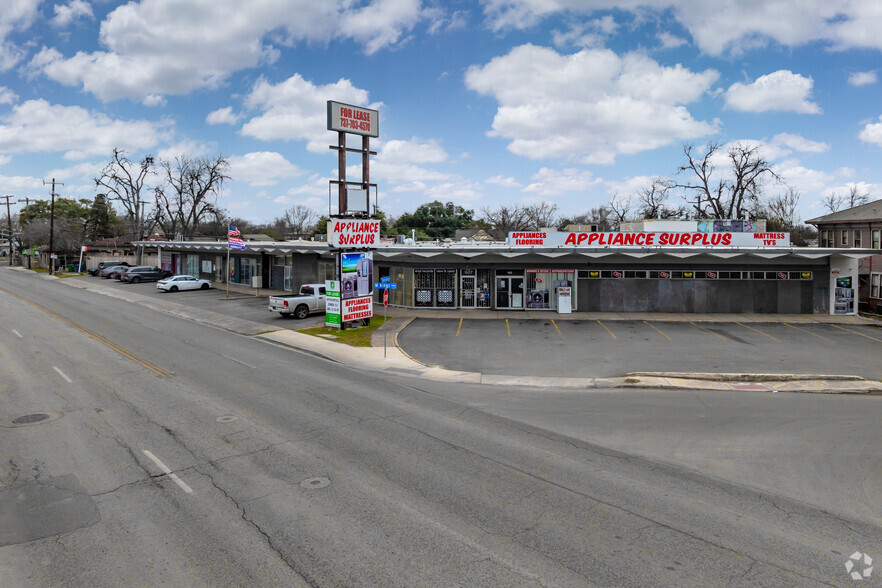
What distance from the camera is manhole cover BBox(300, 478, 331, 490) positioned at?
8273mm

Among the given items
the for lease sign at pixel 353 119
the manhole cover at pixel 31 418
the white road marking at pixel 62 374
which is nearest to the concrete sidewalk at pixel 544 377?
the white road marking at pixel 62 374

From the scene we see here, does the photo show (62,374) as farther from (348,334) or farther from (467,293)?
(467,293)

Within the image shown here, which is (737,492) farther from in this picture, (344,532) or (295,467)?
(295,467)

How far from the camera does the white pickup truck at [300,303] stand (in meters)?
29.2

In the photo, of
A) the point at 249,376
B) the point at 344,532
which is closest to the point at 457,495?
the point at 344,532

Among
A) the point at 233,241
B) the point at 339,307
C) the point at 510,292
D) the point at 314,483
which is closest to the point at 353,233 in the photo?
the point at 339,307

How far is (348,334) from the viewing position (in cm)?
2450

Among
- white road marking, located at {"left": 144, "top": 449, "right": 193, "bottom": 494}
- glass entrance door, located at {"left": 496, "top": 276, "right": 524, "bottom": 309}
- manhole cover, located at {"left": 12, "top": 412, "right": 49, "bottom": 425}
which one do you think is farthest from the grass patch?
white road marking, located at {"left": 144, "top": 449, "right": 193, "bottom": 494}

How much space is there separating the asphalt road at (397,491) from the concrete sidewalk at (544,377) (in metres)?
1.41

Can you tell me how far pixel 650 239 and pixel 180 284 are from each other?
35.9m

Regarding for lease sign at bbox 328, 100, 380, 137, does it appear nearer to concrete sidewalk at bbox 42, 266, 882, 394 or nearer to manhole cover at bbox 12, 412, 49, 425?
concrete sidewalk at bbox 42, 266, 882, 394

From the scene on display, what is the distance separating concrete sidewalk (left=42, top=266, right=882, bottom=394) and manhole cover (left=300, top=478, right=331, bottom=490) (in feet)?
27.0

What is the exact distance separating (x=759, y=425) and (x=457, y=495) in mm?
7787

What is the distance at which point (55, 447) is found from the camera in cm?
996
